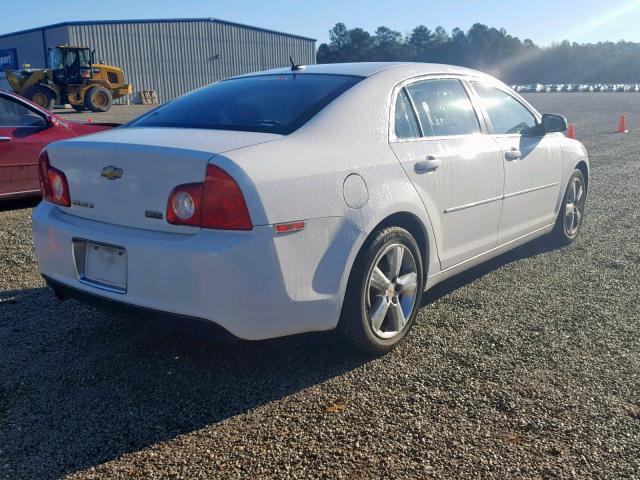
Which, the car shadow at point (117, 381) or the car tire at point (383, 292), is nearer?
the car shadow at point (117, 381)

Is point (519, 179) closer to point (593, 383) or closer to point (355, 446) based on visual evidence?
point (593, 383)

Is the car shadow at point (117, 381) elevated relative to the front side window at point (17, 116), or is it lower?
lower

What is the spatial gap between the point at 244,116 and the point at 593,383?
2.31 m

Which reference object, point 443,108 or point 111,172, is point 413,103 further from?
point 111,172

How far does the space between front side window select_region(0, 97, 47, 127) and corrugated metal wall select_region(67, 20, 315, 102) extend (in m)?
34.6

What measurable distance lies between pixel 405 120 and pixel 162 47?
1681 inches

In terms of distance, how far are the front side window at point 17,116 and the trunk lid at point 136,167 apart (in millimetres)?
4391

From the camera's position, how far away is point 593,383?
3.47 m

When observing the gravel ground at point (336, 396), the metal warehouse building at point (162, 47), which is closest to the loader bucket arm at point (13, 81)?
the metal warehouse building at point (162, 47)

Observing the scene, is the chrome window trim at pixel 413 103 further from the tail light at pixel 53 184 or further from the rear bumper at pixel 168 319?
the tail light at pixel 53 184

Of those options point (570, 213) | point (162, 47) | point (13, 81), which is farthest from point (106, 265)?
point (162, 47)

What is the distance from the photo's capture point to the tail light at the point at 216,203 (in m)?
3.00

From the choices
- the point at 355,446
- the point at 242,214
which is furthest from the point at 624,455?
the point at 242,214

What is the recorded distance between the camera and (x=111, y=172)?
3.31 meters
